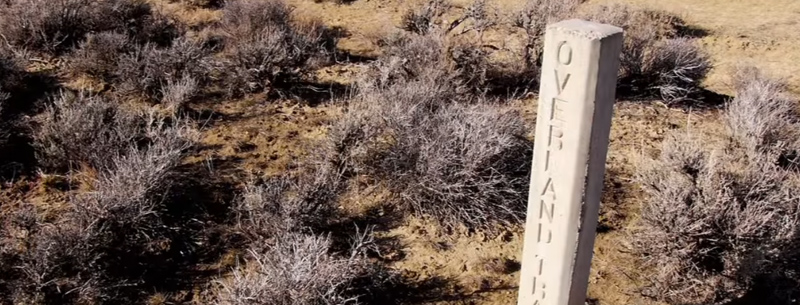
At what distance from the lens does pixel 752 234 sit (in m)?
4.60

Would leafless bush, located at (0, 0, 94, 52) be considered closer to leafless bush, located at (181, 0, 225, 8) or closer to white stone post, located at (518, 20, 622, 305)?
leafless bush, located at (181, 0, 225, 8)

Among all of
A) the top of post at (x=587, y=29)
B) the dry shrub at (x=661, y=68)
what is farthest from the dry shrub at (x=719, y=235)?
the dry shrub at (x=661, y=68)

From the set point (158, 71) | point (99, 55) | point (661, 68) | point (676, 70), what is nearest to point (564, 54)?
point (676, 70)

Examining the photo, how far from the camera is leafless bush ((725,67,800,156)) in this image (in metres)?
6.27

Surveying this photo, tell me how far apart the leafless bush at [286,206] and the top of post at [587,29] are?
Answer: 2741 mm

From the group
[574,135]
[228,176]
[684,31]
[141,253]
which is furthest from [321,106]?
[684,31]

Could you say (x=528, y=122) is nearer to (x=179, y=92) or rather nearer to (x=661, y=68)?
(x=661, y=68)

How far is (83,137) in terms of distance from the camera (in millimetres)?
6141

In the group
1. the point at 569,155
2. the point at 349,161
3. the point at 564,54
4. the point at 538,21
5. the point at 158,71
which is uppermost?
the point at 564,54

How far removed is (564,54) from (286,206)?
2795mm

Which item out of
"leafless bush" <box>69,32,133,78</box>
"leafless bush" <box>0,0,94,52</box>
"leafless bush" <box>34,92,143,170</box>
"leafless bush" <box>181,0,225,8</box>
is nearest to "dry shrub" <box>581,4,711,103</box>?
"leafless bush" <box>34,92,143,170</box>

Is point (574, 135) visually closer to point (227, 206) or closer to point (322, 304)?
point (322, 304)

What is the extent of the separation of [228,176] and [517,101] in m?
3.19

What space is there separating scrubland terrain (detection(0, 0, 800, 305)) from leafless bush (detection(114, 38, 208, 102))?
0.02 metres
